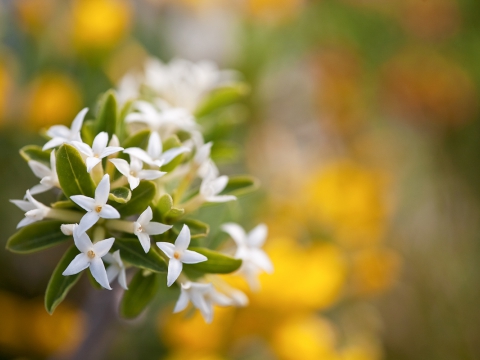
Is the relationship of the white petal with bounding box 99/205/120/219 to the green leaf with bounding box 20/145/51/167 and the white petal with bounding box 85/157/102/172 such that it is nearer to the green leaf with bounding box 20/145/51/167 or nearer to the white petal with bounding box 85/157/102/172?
the white petal with bounding box 85/157/102/172

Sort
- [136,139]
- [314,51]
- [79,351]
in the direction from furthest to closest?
[314,51] → [79,351] → [136,139]

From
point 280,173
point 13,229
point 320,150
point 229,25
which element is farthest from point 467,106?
point 13,229

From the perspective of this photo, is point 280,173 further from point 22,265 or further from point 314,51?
point 22,265

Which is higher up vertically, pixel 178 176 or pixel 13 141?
pixel 178 176

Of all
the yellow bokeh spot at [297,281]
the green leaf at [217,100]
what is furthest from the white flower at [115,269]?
the yellow bokeh spot at [297,281]

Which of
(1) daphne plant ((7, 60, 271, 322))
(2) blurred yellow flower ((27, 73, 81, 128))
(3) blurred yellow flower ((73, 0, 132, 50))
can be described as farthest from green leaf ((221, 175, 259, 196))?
(3) blurred yellow flower ((73, 0, 132, 50))
